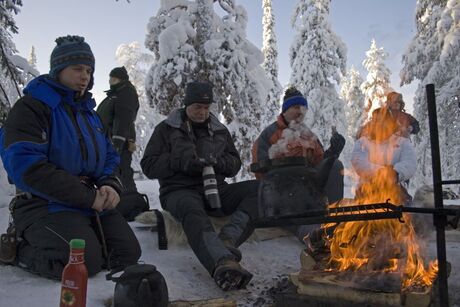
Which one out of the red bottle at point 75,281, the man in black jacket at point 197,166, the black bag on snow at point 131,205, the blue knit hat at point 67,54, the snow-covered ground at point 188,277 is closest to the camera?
the red bottle at point 75,281

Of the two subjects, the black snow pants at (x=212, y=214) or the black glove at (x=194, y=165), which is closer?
the black snow pants at (x=212, y=214)

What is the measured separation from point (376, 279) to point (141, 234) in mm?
2573

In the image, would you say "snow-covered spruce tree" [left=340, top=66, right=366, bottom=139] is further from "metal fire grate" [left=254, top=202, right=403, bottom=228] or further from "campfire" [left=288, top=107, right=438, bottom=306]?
"metal fire grate" [left=254, top=202, right=403, bottom=228]

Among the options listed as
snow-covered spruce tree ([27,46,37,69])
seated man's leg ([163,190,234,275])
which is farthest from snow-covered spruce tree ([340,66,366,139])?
seated man's leg ([163,190,234,275])

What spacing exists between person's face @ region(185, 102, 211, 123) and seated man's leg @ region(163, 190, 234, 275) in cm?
81

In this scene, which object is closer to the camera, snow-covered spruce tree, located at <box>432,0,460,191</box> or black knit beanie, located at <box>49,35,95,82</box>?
black knit beanie, located at <box>49,35,95,82</box>

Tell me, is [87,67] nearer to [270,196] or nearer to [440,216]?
[270,196]

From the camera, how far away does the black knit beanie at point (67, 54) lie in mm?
3316

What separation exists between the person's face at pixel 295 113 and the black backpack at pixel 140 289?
2.89 m

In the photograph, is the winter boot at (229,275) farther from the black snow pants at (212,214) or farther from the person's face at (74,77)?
the person's face at (74,77)

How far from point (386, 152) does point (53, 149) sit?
391cm

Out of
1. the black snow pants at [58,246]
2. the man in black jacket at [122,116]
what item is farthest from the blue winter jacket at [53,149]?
the man in black jacket at [122,116]

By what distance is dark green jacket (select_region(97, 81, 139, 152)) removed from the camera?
6.21m

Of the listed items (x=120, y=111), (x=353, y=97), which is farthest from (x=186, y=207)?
(x=353, y=97)
